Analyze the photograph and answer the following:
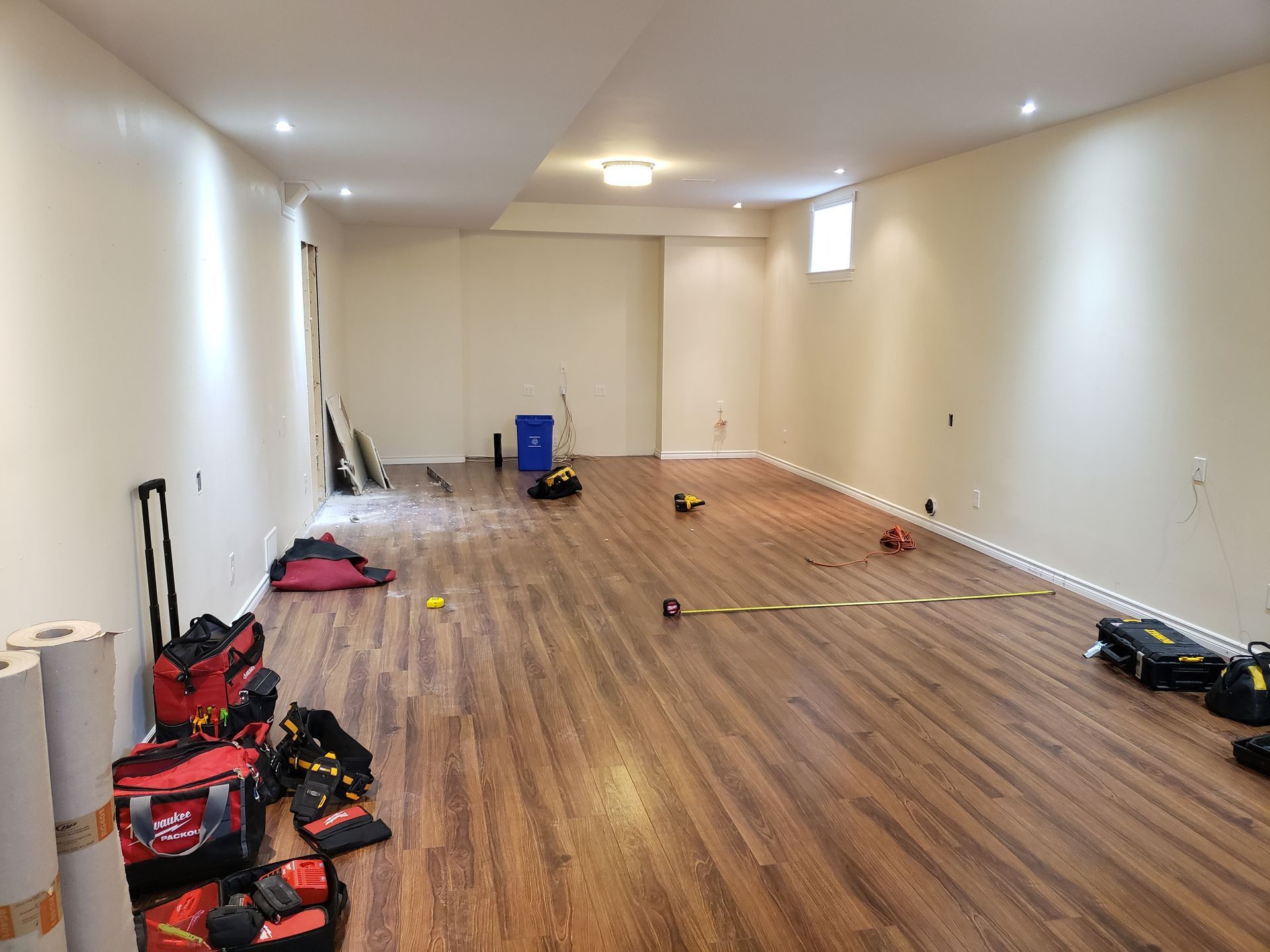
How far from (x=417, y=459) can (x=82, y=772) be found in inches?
307

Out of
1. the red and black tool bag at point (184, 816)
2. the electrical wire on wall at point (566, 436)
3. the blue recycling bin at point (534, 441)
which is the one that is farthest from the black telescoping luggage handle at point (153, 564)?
the electrical wire on wall at point (566, 436)

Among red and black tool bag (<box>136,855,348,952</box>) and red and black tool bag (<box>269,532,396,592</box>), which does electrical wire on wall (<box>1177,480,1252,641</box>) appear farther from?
red and black tool bag (<box>269,532,396,592</box>)

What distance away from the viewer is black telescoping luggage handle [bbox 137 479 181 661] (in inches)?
119

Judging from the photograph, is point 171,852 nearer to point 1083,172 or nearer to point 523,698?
point 523,698

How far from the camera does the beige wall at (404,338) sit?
29.6ft

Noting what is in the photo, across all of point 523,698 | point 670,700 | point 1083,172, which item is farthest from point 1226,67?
point 523,698

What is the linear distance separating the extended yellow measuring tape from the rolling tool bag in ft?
6.79

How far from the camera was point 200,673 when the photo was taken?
2980 millimetres

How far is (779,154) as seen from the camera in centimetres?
618

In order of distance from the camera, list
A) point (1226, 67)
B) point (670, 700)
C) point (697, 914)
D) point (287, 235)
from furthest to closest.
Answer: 1. point (287, 235)
2. point (1226, 67)
3. point (670, 700)
4. point (697, 914)

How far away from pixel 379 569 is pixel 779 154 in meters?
3.92

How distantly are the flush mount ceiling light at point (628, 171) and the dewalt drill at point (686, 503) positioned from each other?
2515 mm

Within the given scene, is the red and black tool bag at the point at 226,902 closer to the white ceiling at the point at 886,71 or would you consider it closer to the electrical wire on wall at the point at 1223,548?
the white ceiling at the point at 886,71

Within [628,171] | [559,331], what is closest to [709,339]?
[559,331]
